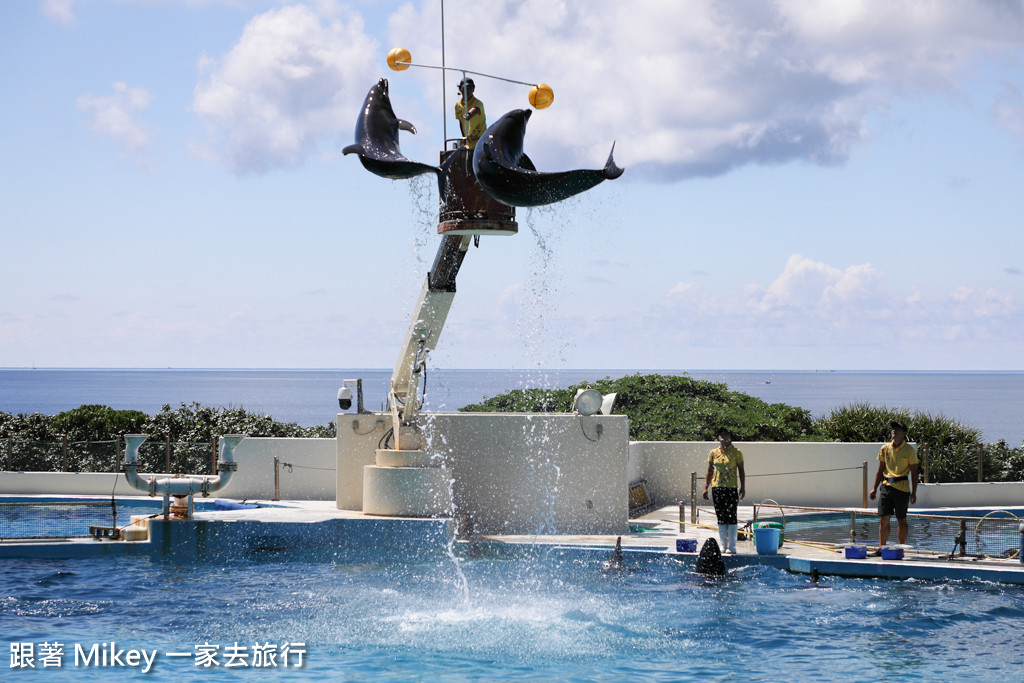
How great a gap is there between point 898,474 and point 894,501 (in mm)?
350

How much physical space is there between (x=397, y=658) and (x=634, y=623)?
8.59 feet

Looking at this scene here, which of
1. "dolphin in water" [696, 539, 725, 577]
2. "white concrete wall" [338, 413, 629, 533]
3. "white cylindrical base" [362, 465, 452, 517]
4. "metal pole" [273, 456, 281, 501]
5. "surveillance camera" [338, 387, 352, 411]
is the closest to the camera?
"dolphin in water" [696, 539, 725, 577]

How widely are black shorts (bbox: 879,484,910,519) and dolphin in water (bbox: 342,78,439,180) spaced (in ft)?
22.1

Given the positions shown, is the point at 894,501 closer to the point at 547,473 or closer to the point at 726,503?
the point at 726,503

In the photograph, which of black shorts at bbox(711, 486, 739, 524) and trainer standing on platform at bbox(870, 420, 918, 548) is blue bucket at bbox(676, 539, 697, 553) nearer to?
black shorts at bbox(711, 486, 739, 524)

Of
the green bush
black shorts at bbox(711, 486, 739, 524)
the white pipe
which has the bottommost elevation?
black shorts at bbox(711, 486, 739, 524)

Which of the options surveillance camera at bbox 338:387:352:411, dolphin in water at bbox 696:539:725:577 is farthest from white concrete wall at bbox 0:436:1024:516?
dolphin in water at bbox 696:539:725:577

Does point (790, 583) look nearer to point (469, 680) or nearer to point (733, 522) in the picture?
point (733, 522)

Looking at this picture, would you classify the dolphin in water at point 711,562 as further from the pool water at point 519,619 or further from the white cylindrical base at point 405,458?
the white cylindrical base at point 405,458

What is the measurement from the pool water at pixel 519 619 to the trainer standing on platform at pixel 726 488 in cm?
61

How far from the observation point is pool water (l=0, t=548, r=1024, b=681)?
9.20 meters

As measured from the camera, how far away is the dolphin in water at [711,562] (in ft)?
41.5

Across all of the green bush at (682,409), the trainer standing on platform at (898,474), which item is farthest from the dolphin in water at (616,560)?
the green bush at (682,409)

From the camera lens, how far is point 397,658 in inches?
372
